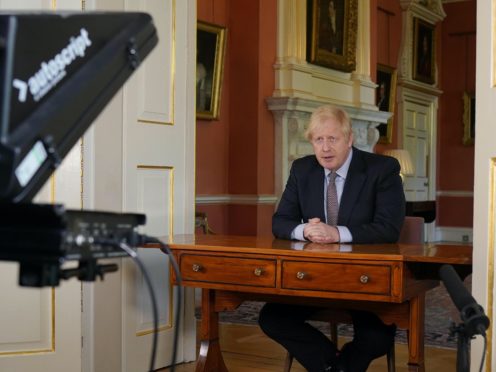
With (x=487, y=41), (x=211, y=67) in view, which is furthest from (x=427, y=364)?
(x=211, y=67)

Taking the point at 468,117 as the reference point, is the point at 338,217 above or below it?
below

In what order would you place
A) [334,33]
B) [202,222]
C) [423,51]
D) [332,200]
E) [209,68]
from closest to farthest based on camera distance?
1. [332,200]
2. [202,222]
3. [209,68]
4. [334,33]
5. [423,51]

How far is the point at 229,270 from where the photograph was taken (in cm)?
396

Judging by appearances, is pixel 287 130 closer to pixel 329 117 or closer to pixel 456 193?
pixel 329 117

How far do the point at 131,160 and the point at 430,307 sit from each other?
12.7 feet

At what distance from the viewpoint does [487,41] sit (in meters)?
3.30

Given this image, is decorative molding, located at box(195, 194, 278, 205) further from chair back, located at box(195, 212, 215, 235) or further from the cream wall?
the cream wall

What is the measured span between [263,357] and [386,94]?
780 cm

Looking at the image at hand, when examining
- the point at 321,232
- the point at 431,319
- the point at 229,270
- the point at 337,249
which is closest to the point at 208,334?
the point at 229,270

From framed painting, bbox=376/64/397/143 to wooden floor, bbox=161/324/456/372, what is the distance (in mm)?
6639

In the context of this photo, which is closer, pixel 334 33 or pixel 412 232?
pixel 412 232

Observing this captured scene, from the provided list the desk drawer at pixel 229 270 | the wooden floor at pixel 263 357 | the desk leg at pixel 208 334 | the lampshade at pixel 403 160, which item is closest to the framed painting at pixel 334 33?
the lampshade at pixel 403 160

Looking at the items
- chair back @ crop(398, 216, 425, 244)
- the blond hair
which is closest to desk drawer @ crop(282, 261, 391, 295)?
the blond hair

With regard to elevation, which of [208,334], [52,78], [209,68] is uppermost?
[209,68]
